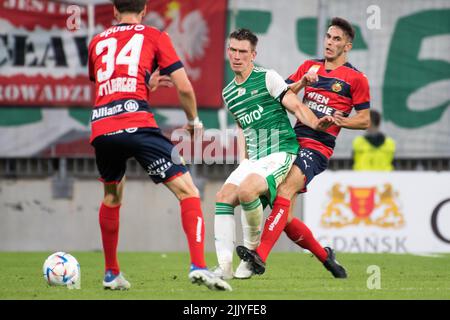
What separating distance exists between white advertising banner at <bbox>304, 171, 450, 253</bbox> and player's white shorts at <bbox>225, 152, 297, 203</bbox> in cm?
574

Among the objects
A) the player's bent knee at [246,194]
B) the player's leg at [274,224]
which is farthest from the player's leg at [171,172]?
the player's bent knee at [246,194]

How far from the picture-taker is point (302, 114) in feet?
30.5

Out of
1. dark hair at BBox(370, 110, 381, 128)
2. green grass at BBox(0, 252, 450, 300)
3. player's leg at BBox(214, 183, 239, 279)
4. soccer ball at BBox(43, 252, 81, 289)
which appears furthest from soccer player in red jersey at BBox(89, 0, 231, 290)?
dark hair at BBox(370, 110, 381, 128)

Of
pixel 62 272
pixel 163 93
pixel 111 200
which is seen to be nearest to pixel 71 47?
pixel 163 93

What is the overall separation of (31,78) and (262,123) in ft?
24.8

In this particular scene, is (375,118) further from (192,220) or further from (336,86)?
(192,220)

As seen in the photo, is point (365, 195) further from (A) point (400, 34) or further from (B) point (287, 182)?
(B) point (287, 182)

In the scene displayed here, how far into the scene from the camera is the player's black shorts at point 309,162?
9.46m

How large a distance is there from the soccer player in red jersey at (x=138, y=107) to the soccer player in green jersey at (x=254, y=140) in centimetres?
140

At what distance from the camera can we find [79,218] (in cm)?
1628

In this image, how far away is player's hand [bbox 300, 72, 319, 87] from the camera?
29.4 ft

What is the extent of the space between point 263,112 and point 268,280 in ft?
4.83

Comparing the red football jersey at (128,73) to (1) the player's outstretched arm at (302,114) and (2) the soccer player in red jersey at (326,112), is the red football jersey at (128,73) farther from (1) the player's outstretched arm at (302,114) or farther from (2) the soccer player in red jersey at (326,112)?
(2) the soccer player in red jersey at (326,112)
